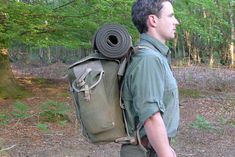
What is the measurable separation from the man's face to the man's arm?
1.63 feet

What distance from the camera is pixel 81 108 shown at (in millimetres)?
2383

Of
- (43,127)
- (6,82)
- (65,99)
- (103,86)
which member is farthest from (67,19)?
(103,86)

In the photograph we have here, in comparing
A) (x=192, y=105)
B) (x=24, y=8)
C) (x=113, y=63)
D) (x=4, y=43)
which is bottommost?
(x=192, y=105)

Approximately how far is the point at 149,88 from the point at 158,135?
251 mm

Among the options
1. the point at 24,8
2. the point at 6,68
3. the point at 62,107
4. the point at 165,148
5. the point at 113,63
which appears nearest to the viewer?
the point at 165,148

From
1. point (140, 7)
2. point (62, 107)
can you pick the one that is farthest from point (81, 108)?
point (62, 107)

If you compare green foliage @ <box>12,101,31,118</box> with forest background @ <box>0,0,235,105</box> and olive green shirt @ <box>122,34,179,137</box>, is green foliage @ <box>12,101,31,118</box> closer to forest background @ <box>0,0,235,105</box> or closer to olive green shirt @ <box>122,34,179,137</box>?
forest background @ <box>0,0,235,105</box>

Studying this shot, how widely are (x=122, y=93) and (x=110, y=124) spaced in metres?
0.19

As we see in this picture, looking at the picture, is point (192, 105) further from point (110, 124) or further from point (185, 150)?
point (110, 124)

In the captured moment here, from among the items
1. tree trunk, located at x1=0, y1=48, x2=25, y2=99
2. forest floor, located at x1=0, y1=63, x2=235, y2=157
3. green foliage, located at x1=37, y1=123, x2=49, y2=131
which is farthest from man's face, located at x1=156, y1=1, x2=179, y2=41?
tree trunk, located at x1=0, y1=48, x2=25, y2=99

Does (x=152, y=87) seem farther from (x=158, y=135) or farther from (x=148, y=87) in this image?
(x=158, y=135)

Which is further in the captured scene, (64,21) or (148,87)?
(64,21)

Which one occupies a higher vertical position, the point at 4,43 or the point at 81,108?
the point at 81,108

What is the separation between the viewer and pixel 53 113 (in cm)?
967
